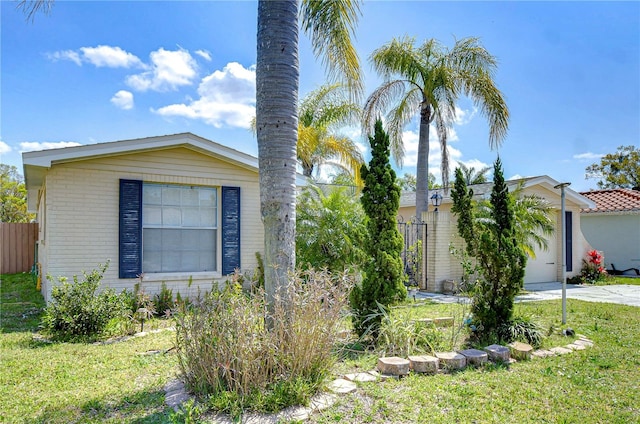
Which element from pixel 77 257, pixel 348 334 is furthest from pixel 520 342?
pixel 77 257

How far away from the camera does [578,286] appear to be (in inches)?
514

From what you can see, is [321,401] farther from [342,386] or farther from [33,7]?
[33,7]

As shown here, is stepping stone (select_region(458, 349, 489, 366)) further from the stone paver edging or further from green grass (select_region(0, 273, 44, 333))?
green grass (select_region(0, 273, 44, 333))

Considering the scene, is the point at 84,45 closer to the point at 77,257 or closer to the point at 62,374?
the point at 77,257

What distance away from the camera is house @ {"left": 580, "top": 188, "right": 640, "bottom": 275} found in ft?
55.9

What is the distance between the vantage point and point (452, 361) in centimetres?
440

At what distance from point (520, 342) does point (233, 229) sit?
587cm

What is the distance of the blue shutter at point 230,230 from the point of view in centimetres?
859

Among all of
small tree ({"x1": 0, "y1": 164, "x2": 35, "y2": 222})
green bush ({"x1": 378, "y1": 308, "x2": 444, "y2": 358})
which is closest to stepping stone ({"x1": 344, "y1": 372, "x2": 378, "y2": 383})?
green bush ({"x1": 378, "y1": 308, "x2": 444, "y2": 358})

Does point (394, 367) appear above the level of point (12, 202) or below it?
below

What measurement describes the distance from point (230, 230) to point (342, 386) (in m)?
5.52

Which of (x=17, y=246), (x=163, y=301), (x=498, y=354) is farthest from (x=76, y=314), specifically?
(x=17, y=246)

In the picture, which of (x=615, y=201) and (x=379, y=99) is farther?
(x=615, y=201)

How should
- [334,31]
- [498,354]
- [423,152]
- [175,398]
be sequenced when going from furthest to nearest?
[423,152]
[334,31]
[498,354]
[175,398]
